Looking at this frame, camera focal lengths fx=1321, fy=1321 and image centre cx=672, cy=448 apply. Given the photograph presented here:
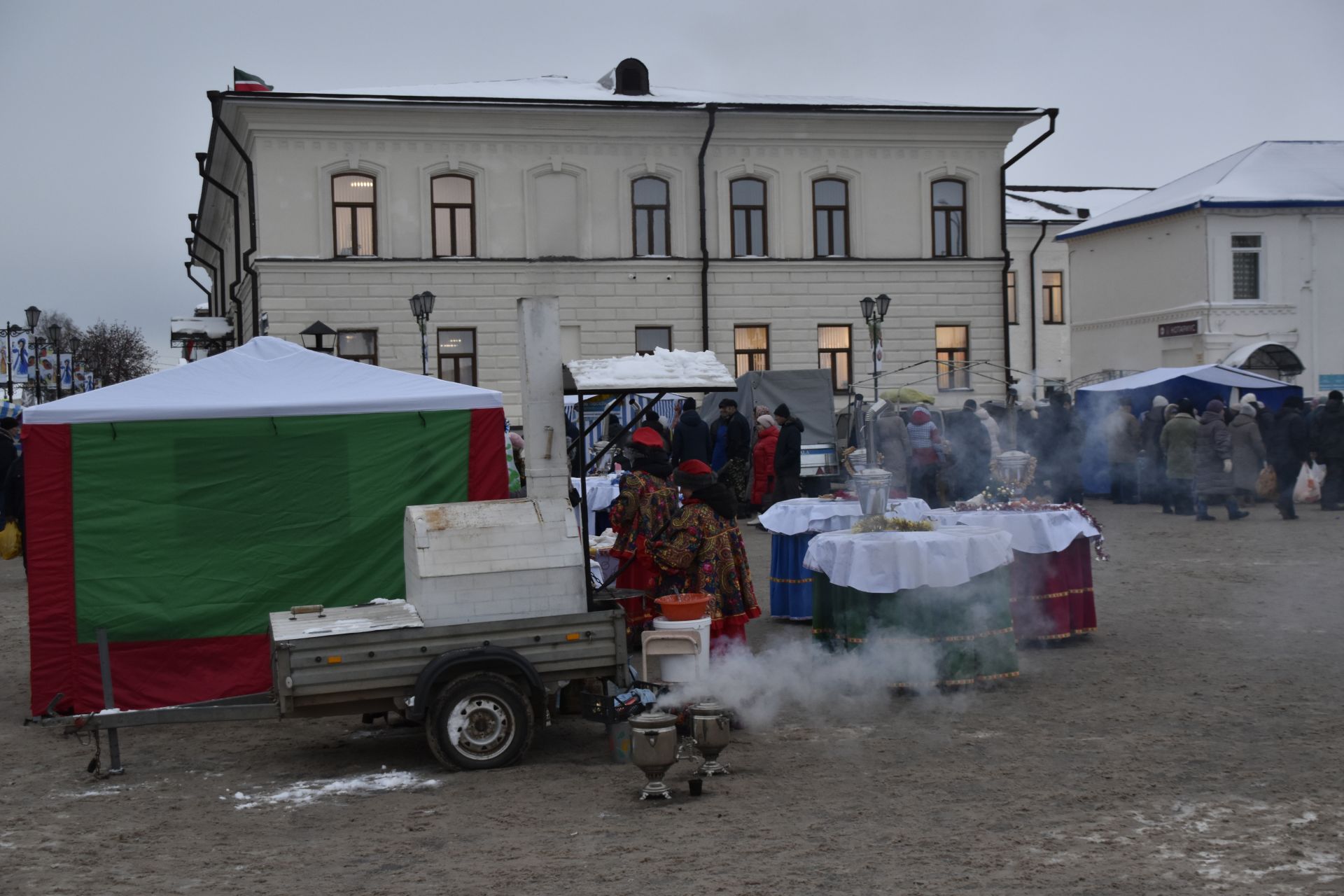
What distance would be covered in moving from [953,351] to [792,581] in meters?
19.7

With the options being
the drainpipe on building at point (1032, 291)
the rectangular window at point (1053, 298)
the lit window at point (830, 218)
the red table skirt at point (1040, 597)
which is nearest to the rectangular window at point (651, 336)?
the lit window at point (830, 218)

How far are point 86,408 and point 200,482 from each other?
0.85 metres

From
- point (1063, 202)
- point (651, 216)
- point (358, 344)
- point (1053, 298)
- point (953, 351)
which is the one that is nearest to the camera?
point (358, 344)

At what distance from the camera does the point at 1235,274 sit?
3294 centimetres

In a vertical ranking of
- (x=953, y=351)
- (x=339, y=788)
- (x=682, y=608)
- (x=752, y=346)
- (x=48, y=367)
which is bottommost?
(x=339, y=788)

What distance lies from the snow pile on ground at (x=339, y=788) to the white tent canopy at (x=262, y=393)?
9.51 ft

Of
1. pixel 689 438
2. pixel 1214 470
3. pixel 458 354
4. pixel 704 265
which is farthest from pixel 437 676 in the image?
pixel 704 265

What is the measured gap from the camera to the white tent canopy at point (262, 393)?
862 cm

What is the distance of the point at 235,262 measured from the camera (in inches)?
1253

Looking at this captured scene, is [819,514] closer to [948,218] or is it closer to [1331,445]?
[1331,445]

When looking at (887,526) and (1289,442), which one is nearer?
(887,526)

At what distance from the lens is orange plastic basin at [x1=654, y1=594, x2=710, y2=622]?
7.36m

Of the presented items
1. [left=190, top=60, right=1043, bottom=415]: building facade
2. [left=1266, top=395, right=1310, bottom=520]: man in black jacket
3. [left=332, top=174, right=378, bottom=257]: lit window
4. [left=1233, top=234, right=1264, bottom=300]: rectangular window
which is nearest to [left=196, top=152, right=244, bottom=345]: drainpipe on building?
[left=190, top=60, right=1043, bottom=415]: building facade

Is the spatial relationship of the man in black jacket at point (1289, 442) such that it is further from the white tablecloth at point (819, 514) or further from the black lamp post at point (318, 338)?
the black lamp post at point (318, 338)
